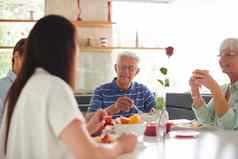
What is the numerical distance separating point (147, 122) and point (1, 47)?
9.33 feet

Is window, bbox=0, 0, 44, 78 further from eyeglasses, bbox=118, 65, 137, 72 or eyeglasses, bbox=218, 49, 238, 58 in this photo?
eyeglasses, bbox=218, 49, 238, 58

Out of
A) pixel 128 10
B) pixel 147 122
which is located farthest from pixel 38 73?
pixel 128 10

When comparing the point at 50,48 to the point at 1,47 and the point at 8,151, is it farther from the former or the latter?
the point at 1,47

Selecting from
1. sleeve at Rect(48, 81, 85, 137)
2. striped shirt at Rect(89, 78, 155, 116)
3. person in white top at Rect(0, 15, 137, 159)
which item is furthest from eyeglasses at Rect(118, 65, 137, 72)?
sleeve at Rect(48, 81, 85, 137)

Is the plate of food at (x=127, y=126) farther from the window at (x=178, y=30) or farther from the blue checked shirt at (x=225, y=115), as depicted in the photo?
the window at (x=178, y=30)

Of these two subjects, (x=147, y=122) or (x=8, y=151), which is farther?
(x=147, y=122)

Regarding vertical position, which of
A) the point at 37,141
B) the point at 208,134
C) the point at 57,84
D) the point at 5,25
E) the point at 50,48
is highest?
the point at 5,25

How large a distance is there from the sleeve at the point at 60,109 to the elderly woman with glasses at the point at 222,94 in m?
1.36

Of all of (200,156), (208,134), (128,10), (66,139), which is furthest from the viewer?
(128,10)

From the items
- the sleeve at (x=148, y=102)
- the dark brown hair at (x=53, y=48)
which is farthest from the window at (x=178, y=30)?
the dark brown hair at (x=53, y=48)

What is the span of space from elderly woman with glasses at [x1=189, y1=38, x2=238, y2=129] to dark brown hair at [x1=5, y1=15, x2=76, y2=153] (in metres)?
1.29

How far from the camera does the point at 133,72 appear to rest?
305 centimetres

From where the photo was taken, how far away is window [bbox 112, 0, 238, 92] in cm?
504

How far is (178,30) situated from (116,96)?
2.45m
